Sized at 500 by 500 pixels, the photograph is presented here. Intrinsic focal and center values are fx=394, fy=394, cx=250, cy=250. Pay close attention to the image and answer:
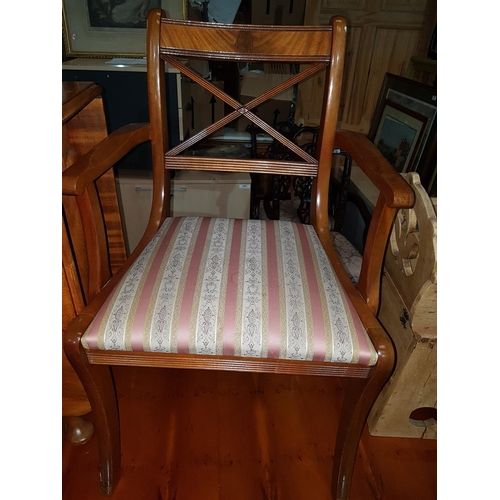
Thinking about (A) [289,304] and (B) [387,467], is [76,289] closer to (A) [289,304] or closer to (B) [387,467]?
(A) [289,304]

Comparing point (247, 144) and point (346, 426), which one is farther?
point (247, 144)

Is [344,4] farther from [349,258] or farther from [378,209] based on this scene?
[378,209]

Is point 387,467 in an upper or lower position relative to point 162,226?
lower

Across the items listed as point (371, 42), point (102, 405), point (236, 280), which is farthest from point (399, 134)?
point (102, 405)

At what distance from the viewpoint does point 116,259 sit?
1.29m

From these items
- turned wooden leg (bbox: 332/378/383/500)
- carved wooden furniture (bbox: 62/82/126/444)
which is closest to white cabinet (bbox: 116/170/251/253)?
carved wooden furniture (bbox: 62/82/126/444)

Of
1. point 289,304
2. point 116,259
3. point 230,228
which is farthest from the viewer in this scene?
point 116,259

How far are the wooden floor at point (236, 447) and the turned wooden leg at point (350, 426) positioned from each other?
8cm

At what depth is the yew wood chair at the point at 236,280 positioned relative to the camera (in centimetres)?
68

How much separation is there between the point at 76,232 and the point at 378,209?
64cm

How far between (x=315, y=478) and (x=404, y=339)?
16.4 inches

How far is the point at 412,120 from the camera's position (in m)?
1.68

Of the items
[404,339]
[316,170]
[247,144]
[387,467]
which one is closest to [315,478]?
[387,467]

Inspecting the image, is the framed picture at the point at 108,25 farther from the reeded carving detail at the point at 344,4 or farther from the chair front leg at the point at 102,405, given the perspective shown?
the chair front leg at the point at 102,405
